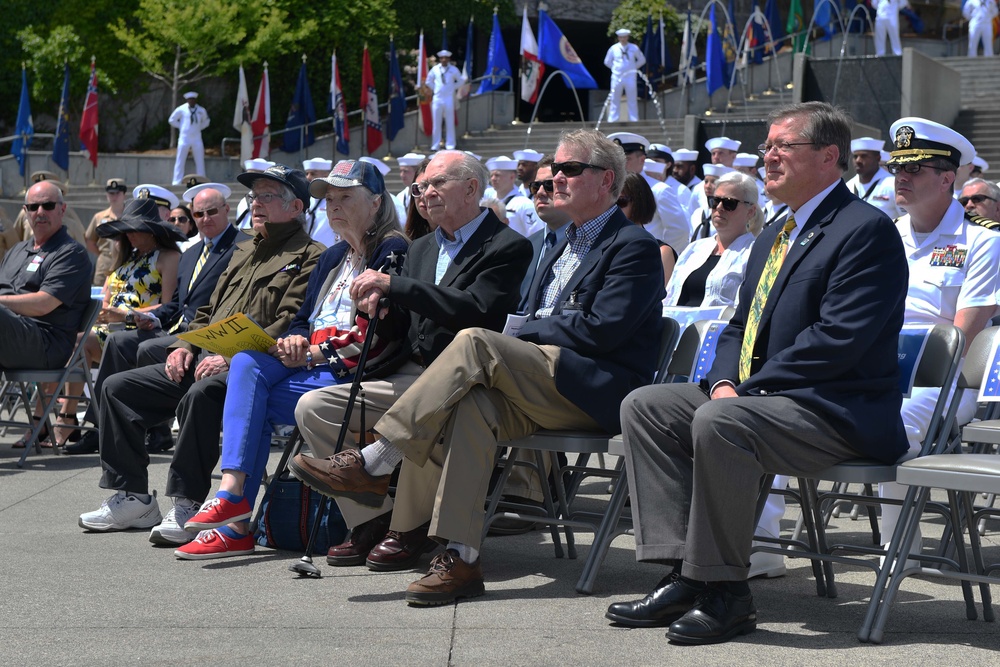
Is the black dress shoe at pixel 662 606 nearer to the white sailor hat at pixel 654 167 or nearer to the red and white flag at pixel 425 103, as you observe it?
the white sailor hat at pixel 654 167

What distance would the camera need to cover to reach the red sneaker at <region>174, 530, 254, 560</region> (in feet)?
19.5

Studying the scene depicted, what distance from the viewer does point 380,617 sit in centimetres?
486

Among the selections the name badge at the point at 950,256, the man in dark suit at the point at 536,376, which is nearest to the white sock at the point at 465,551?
the man in dark suit at the point at 536,376

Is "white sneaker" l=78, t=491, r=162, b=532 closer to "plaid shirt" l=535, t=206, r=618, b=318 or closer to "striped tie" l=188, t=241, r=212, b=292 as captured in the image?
"striped tie" l=188, t=241, r=212, b=292

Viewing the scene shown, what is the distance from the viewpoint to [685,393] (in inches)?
192

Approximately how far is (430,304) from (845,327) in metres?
1.80

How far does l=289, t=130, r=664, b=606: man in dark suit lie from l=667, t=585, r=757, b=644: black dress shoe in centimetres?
96

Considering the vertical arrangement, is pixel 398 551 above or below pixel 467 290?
below

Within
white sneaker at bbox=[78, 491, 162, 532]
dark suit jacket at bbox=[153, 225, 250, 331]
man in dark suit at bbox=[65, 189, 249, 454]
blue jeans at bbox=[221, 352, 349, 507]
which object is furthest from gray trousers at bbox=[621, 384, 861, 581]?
man in dark suit at bbox=[65, 189, 249, 454]

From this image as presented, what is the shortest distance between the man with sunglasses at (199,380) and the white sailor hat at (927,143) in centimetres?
290

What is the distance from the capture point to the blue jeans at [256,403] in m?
6.02

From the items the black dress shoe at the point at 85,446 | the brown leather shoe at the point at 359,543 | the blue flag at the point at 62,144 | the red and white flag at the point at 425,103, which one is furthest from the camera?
the blue flag at the point at 62,144

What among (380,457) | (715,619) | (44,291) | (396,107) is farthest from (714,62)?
(715,619)

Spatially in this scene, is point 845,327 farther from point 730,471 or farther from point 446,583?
point 446,583
